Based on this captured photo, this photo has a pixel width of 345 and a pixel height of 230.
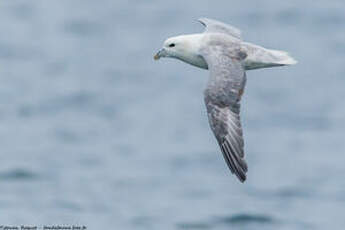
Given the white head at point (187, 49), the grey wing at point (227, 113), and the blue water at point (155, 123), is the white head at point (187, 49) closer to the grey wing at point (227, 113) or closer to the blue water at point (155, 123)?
the grey wing at point (227, 113)

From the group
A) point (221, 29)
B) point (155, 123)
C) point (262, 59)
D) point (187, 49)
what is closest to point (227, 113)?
point (262, 59)

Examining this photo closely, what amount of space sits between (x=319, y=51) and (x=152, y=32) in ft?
18.7

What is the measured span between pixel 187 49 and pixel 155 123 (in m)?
18.9

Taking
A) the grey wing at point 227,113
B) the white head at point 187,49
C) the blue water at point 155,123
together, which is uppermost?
the blue water at point 155,123

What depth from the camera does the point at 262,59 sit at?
1280 cm

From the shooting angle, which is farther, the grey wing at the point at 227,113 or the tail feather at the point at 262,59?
the tail feather at the point at 262,59

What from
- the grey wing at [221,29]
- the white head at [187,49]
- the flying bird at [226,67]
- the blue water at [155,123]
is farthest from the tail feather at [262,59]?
the blue water at [155,123]

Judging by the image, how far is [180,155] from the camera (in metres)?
30.0

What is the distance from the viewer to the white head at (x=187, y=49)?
1309 cm

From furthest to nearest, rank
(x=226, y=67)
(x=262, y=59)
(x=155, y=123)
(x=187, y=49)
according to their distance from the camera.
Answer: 1. (x=155, y=123)
2. (x=187, y=49)
3. (x=262, y=59)
4. (x=226, y=67)

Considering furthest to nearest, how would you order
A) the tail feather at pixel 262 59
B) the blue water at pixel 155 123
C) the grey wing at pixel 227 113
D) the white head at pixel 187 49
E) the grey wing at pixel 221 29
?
1. the blue water at pixel 155 123
2. the grey wing at pixel 221 29
3. the white head at pixel 187 49
4. the tail feather at pixel 262 59
5. the grey wing at pixel 227 113

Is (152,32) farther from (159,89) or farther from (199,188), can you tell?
(199,188)

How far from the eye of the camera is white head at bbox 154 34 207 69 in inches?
516

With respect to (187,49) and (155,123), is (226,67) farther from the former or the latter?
(155,123)
